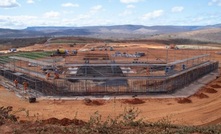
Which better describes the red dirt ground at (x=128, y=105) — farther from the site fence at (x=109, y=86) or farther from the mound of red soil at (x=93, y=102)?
the site fence at (x=109, y=86)

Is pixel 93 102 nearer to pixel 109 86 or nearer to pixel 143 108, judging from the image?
pixel 109 86

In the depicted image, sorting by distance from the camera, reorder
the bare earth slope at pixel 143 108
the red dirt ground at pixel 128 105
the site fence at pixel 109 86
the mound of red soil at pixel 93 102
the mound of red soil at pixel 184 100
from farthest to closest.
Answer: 1. the site fence at pixel 109 86
2. the mound of red soil at pixel 184 100
3. the mound of red soil at pixel 93 102
4. the bare earth slope at pixel 143 108
5. the red dirt ground at pixel 128 105

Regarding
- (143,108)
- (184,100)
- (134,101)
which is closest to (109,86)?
(134,101)

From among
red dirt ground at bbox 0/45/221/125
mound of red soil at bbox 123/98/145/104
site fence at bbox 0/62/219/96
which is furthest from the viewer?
site fence at bbox 0/62/219/96

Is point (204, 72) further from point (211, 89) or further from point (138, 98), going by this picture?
point (138, 98)

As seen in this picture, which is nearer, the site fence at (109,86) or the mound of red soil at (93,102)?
the mound of red soil at (93,102)

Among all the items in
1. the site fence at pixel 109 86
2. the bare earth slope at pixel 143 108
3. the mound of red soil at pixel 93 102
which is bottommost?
the bare earth slope at pixel 143 108

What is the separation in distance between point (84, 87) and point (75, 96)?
Result: 150 centimetres

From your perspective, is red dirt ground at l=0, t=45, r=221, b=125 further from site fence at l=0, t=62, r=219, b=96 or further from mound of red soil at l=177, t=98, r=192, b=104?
site fence at l=0, t=62, r=219, b=96

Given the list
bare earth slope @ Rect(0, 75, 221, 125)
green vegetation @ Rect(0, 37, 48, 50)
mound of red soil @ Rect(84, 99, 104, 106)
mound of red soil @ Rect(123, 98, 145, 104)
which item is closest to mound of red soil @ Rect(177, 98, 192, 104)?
bare earth slope @ Rect(0, 75, 221, 125)

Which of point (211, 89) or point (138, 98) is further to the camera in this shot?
point (211, 89)

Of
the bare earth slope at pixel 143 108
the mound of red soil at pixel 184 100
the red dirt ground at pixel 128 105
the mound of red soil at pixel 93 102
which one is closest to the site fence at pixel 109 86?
the red dirt ground at pixel 128 105

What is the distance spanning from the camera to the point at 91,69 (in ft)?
112

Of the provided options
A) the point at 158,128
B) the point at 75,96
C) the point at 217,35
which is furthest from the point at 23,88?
the point at 217,35
